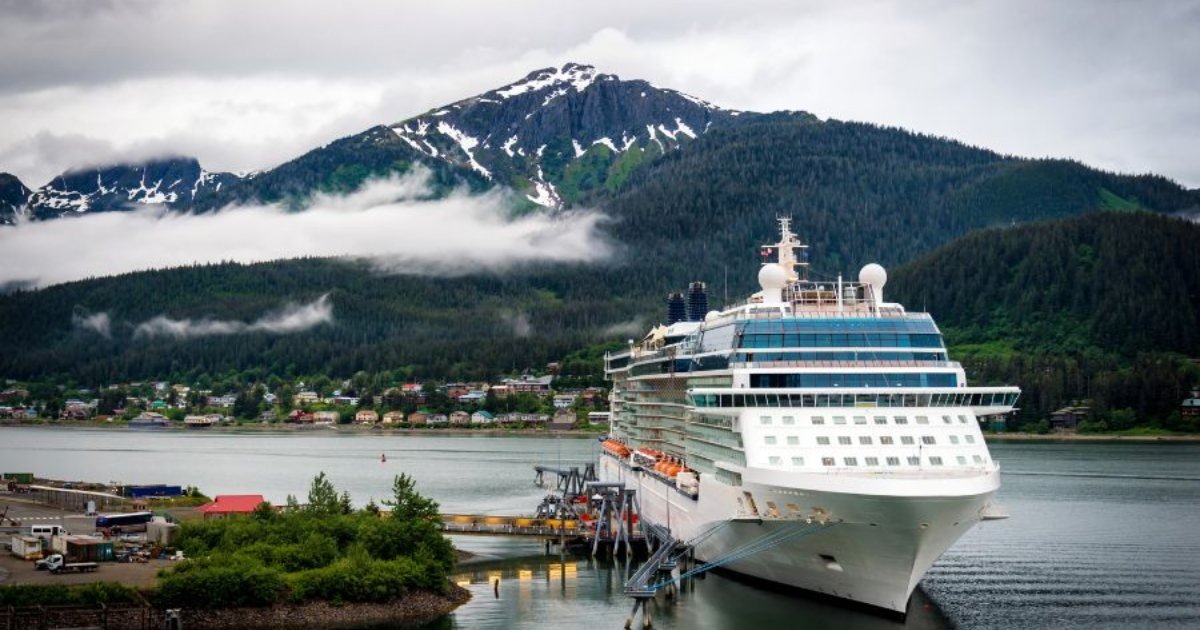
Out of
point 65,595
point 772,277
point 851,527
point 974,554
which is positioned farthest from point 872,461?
point 65,595

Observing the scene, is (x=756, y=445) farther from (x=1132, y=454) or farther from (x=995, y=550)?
(x=1132, y=454)

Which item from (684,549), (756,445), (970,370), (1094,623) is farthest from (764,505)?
(970,370)

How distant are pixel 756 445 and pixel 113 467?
367 ft

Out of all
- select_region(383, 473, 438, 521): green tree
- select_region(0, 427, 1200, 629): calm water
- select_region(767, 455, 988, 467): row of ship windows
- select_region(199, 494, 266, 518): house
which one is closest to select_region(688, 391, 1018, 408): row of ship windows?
select_region(767, 455, 988, 467): row of ship windows

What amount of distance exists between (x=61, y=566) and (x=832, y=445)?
32408 mm

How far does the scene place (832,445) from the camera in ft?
154

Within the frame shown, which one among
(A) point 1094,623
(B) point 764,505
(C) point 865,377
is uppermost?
(C) point 865,377

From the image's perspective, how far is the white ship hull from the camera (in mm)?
42406

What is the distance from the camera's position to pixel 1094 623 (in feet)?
162

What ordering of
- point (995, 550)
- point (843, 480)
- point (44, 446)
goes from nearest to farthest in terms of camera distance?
point (843, 480), point (995, 550), point (44, 446)

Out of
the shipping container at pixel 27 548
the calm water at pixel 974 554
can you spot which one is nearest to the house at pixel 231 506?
the shipping container at pixel 27 548

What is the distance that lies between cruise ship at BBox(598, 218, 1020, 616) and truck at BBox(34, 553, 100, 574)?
85.0ft

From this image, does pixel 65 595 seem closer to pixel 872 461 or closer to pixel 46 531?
pixel 46 531

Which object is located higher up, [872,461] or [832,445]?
[832,445]
